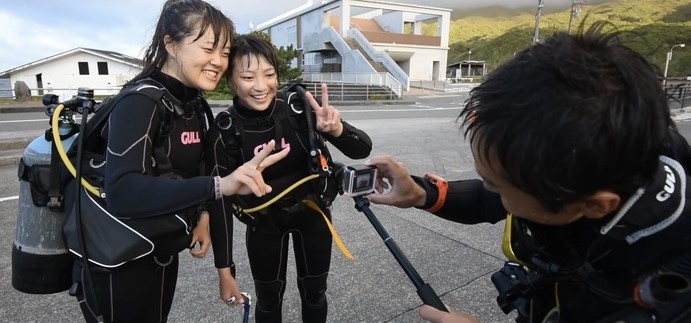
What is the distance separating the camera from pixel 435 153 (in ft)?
25.7

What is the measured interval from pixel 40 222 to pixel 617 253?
6.32 feet

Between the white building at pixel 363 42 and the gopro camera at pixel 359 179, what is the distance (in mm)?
31551

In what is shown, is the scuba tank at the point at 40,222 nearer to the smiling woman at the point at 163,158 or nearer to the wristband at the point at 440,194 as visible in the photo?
the smiling woman at the point at 163,158

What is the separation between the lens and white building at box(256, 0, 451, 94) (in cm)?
3563

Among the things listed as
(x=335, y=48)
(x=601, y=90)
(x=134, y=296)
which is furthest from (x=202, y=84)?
(x=335, y=48)

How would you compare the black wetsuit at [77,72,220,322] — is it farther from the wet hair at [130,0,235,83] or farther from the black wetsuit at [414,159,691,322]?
the black wetsuit at [414,159,691,322]

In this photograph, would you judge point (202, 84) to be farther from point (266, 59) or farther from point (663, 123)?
point (663, 123)

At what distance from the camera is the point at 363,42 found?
3709 cm

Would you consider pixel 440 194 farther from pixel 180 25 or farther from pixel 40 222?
pixel 40 222

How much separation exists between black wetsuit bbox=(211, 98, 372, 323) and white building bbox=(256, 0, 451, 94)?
30961mm

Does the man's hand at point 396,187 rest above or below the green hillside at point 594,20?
below

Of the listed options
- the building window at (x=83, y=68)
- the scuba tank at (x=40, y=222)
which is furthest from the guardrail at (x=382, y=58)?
the scuba tank at (x=40, y=222)

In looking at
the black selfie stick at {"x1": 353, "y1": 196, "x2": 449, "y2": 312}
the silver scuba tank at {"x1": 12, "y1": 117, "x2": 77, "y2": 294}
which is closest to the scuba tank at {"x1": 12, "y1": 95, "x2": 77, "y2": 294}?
the silver scuba tank at {"x1": 12, "y1": 117, "x2": 77, "y2": 294}

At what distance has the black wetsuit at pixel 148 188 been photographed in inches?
53.4
